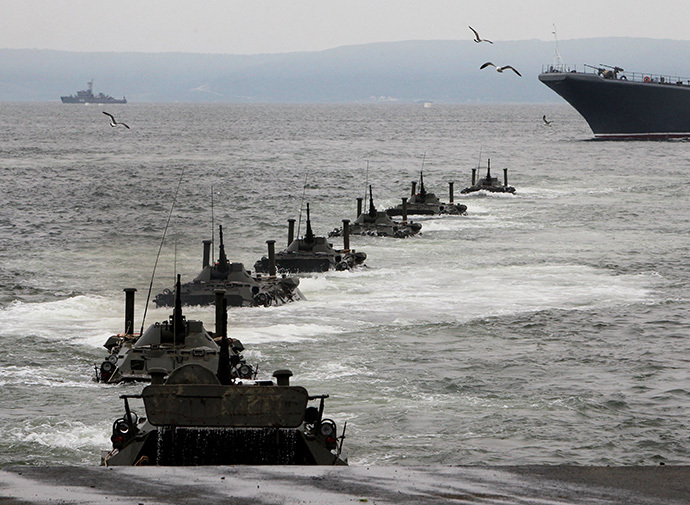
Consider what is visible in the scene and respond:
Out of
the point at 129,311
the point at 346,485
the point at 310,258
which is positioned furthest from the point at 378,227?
the point at 346,485

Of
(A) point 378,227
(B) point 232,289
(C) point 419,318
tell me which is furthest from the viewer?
(A) point 378,227

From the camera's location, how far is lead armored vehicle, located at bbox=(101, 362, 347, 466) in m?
16.8

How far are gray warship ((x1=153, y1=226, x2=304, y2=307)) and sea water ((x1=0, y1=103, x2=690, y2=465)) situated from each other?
509 millimetres

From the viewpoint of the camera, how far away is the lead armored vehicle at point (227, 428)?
16.8m

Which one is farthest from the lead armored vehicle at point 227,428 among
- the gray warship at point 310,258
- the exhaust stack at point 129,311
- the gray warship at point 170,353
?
the gray warship at point 310,258

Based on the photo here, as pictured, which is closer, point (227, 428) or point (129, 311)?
point (227, 428)

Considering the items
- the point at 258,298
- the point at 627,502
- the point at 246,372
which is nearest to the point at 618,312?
the point at 258,298

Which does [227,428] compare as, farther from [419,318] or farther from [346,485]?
[419,318]

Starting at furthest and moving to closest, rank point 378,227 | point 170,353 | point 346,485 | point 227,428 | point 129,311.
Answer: point 378,227, point 129,311, point 170,353, point 227,428, point 346,485

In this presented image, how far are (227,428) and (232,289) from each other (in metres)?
19.3

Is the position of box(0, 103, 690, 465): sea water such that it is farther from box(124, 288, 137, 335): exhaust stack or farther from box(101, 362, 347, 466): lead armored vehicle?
box(101, 362, 347, 466): lead armored vehicle

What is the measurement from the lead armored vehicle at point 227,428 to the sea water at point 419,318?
173 inches

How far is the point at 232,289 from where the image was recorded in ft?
118

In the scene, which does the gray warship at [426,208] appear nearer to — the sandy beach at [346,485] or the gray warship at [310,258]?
the gray warship at [310,258]
